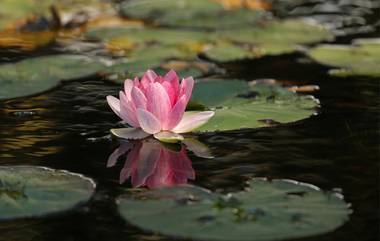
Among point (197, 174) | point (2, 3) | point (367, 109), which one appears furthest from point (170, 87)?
point (2, 3)

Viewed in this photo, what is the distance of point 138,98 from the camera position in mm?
2314

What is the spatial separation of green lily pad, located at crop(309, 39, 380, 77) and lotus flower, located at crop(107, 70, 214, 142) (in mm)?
1070

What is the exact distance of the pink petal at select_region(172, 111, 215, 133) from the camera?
2.41 m

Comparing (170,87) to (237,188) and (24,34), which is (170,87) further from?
(24,34)

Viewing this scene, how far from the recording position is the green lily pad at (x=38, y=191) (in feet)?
6.09

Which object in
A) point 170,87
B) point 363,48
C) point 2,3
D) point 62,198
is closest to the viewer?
point 62,198

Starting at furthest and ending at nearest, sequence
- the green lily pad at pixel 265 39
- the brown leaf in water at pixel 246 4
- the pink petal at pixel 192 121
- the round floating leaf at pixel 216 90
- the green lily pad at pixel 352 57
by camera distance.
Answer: the brown leaf in water at pixel 246 4
the green lily pad at pixel 265 39
the green lily pad at pixel 352 57
the round floating leaf at pixel 216 90
the pink petal at pixel 192 121

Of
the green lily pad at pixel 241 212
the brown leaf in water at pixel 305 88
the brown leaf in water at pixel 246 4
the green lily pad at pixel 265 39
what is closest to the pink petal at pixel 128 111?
the green lily pad at pixel 241 212

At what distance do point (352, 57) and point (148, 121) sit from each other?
A: 1.44 meters

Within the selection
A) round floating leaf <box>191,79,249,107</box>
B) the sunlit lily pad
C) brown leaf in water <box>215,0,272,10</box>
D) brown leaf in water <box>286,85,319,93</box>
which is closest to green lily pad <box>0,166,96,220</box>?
round floating leaf <box>191,79,249,107</box>

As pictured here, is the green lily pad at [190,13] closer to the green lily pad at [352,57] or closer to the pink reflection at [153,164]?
the green lily pad at [352,57]

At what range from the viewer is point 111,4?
5.00 m

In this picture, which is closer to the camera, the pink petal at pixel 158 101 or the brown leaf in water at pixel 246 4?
the pink petal at pixel 158 101

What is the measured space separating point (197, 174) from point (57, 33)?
2.27 meters
